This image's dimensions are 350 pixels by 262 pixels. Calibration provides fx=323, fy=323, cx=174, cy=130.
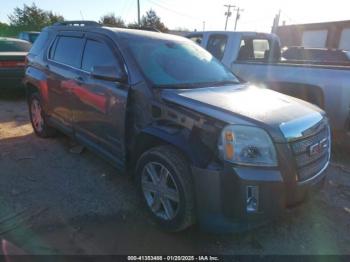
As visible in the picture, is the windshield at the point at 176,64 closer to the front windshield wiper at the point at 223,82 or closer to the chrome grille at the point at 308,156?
the front windshield wiper at the point at 223,82

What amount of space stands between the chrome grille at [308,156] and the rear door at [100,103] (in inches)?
66.5

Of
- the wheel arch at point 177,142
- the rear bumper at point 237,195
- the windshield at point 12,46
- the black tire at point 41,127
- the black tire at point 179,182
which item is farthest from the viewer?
the windshield at point 12,46

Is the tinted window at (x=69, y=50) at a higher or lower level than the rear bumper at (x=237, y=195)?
higher

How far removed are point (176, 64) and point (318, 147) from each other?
5.64 feet

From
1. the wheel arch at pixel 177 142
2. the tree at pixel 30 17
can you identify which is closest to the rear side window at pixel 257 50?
the wheel arch at pixel 177 142

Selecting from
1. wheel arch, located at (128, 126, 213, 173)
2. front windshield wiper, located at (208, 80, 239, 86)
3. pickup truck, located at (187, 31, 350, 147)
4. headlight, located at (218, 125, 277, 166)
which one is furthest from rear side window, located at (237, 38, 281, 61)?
headlight, located at (218, 125, 277, 166)

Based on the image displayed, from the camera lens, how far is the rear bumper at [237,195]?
2432mm

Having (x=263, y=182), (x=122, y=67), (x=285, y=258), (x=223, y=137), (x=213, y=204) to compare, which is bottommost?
(x=285, y=258)

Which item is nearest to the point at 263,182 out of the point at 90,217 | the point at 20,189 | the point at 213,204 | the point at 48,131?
the point at 213,204

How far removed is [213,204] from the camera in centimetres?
253

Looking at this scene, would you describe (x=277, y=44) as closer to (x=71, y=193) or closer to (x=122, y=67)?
(x=122, y=67)

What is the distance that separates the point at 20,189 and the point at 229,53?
4.71 meters

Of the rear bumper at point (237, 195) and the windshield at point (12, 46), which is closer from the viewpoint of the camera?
the rear bumper at point (237, 195)

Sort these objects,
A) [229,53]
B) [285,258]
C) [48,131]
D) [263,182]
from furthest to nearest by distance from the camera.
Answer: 1. [229,53]
2. [48,131]
3. [285,258]
4. [263,182]
